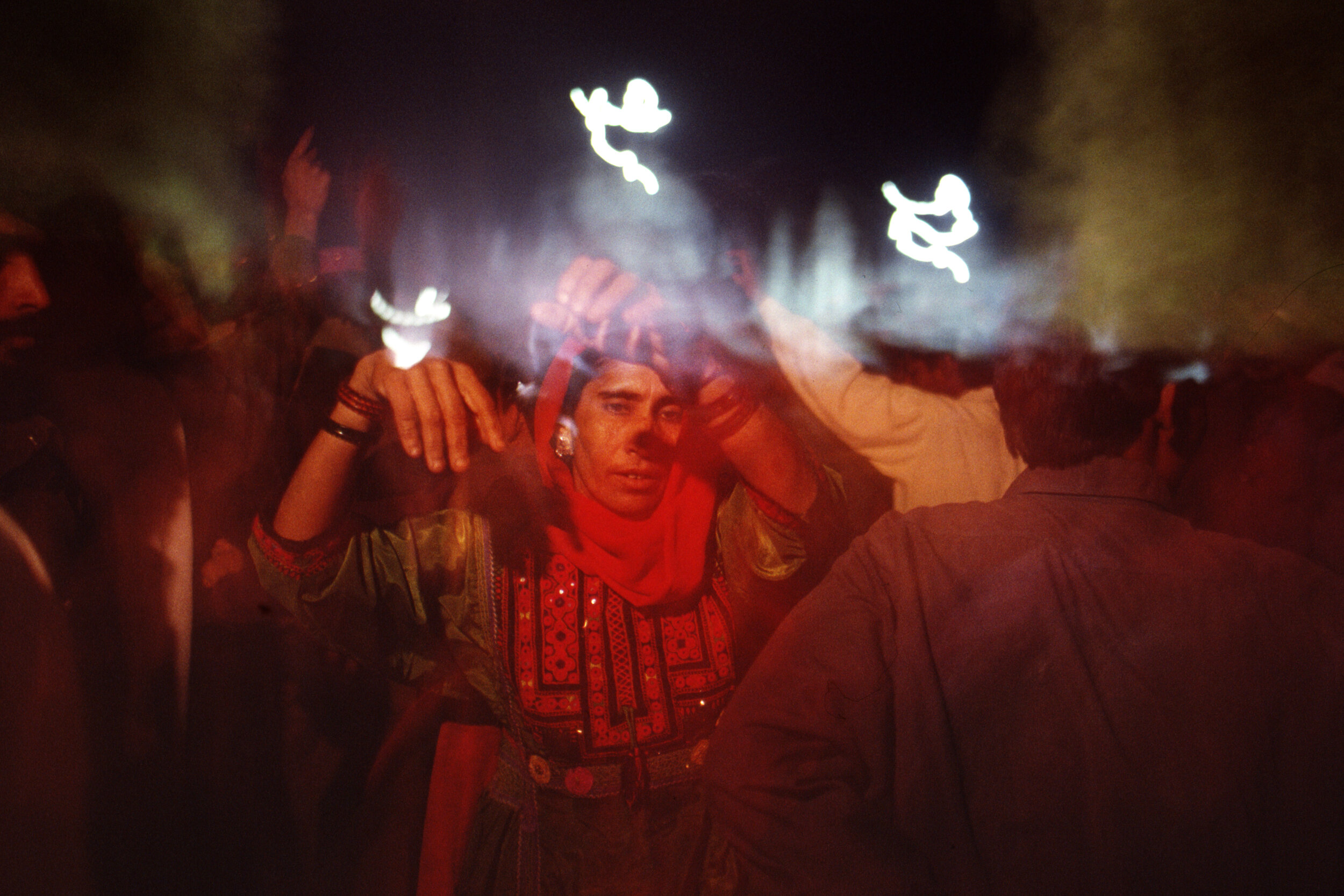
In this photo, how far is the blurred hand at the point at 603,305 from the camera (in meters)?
1.63

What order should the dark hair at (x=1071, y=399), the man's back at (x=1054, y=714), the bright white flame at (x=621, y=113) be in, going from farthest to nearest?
the bright white flame at (x=621, y=113) < the dark hair at (x=1071, y=399) < the man's back at (x=1054, y=714)

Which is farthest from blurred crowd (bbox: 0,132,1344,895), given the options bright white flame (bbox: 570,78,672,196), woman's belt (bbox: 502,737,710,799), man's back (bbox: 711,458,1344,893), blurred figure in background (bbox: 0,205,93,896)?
bright white flame (bbox: 570,78,672,196)

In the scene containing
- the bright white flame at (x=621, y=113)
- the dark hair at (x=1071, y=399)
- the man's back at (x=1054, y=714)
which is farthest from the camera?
the bright white flame at (x=621, y=113)

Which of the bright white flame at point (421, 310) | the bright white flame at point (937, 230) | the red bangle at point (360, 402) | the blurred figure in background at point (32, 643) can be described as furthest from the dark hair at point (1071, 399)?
the blurred figure in background at point (32, 643)

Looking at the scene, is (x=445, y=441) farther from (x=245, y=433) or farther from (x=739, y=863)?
(x=739, y=863)

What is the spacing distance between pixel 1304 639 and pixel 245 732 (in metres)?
2.18

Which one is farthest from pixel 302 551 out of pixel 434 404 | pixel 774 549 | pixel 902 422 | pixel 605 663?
pixel 902 422

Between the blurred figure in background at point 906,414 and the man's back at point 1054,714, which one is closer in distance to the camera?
the man's back at point 1054,714

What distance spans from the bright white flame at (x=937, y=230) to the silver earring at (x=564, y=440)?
82 centimetres

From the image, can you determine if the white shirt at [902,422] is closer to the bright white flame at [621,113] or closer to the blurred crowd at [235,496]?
the blurred crowd at [235,496]

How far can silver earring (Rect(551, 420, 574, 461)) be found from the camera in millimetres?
1641

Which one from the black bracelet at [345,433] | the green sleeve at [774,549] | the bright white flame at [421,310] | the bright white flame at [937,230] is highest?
the bright white flame at [937,230]

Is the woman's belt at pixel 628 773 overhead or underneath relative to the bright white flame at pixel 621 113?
underneath

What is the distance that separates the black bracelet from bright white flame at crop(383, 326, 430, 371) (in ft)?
0.54
